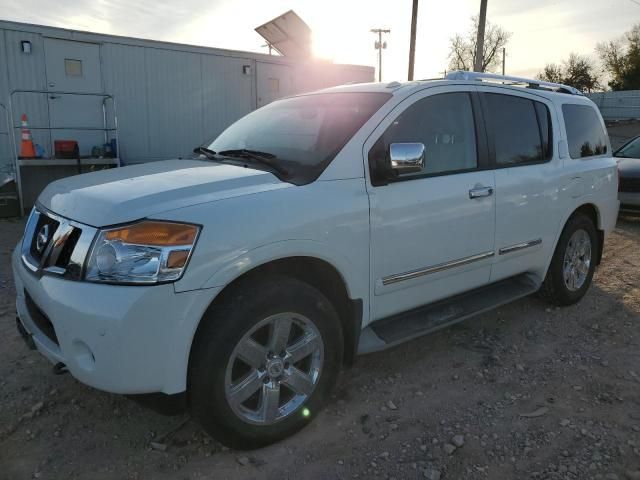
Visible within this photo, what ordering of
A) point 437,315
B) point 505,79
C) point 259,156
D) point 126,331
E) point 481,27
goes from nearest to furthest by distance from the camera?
1. point 126,331
2. point 259,156
3. point 437,315
4. point 505,79
5. point 481,27

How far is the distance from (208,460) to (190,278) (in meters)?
0.96

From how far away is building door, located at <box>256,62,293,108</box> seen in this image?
11.6 metres

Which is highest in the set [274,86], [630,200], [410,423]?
[274,86]

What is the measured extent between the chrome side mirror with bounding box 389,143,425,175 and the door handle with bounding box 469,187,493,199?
657mm

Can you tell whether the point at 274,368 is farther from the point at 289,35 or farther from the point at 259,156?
the point at 289,35

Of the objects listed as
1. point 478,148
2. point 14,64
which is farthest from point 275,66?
point 478,148

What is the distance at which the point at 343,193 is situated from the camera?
2.73m

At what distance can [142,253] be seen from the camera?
2.14m

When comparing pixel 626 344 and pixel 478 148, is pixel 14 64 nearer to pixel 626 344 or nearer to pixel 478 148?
pixel 478 148

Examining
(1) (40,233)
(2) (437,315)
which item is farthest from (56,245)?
(2) (437,315)

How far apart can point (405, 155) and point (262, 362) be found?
51.1 inches

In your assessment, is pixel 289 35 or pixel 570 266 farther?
pixel 289 35

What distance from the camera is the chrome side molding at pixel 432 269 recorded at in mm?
2976

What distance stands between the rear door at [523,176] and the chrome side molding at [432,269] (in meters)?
0.23
